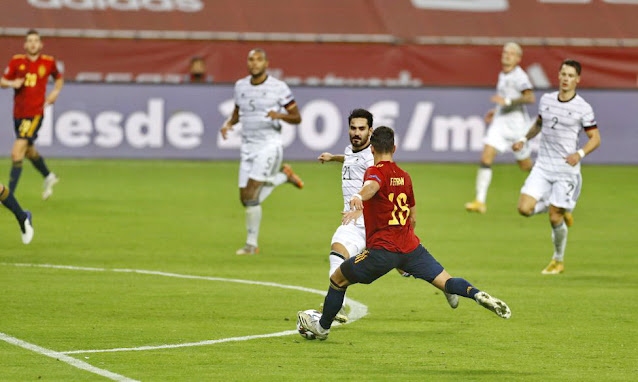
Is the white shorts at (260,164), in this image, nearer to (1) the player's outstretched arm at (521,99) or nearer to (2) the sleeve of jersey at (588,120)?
(2) the sleeve of jersey at (588,120)

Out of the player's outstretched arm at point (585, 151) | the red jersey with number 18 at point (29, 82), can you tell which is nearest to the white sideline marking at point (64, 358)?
the player's outstretched arm at point (585, 151)

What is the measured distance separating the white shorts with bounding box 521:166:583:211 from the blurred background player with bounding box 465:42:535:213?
18.5ft

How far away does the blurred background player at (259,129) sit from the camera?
53.1 feet

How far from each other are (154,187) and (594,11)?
17.6 metres

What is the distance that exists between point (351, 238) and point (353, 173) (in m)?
0.55

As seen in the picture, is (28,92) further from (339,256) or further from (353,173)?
(339,256)

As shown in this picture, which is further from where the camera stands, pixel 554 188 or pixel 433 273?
pixel 554 188

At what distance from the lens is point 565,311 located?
11797 mm

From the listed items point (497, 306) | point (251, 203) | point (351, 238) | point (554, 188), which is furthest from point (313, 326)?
point (251, 203)

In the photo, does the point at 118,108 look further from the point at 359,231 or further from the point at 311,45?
the point at 359,231

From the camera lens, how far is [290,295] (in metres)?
12.5

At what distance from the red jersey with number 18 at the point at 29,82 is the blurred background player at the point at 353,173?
960 cm

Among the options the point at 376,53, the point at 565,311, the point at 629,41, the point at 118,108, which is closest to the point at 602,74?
the point at 629,41

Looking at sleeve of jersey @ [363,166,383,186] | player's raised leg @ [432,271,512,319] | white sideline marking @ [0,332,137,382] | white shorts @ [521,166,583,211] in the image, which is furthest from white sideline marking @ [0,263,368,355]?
white shorts @ [521,166,583,211]
